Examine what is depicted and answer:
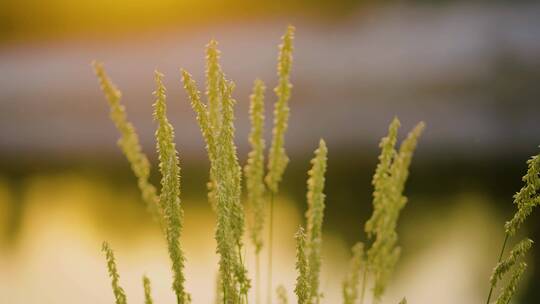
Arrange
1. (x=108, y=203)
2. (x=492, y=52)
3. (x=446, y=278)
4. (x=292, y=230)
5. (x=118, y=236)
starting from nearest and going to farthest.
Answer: (x=446, y=278), (x=292, y=230), (x=118, y=236), (x=108, y=203), (x=492, y=52)

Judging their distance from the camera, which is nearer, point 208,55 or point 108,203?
point 208,55

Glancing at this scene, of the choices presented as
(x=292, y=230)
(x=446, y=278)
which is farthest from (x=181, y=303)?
(x=292, y=230)

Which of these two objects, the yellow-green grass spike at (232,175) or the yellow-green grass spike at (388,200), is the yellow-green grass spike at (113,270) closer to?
the yellow-green grass spike at (232,175)

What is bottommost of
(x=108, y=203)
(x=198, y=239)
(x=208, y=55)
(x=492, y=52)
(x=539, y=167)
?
(x=539, y=167)

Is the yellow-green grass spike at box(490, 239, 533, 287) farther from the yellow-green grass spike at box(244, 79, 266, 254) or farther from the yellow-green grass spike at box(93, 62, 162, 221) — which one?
the yellow-green grass spike at box(93, 62, 162, 221)

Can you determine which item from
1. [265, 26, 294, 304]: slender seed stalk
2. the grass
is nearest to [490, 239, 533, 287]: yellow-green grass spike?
the grass

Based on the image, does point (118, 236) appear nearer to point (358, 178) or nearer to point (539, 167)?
point (358, 178)

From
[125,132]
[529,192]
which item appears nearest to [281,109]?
[125,132]
